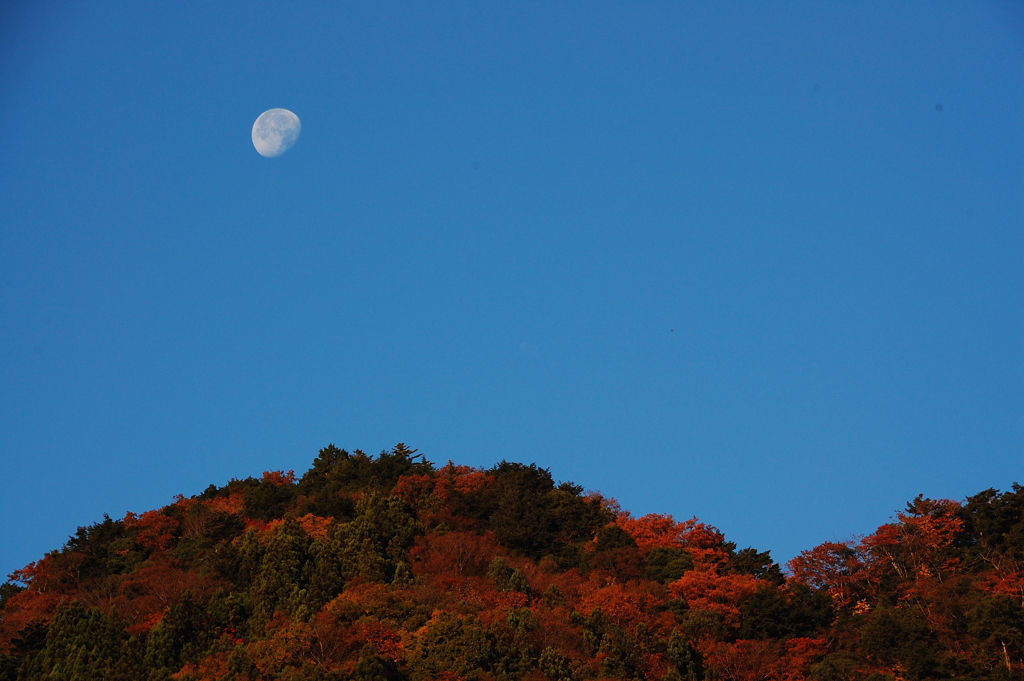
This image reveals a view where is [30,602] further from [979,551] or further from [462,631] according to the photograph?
[979,551]

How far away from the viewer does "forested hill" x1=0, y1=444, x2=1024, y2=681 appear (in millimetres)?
42750

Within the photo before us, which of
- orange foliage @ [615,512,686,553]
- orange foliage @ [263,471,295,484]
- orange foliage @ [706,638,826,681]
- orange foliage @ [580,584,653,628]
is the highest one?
orange foliage @ [263,471,295,484]

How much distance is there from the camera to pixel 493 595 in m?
48.4

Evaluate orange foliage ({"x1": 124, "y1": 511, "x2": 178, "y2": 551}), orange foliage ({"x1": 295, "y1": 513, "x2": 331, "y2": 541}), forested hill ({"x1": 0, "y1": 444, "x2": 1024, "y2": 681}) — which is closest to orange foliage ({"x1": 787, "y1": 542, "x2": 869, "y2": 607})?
forested hill ({"x1": 0, "y1": 444, "x2": 1024, "y2": 681})

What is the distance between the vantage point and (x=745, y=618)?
163 feet

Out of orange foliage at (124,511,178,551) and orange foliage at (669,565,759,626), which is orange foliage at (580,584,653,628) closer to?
orange foliage at (669,565,759,626)

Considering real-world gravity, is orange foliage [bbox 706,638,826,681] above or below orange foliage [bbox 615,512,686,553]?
below

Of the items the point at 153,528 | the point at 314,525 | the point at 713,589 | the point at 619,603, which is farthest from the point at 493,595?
the point at 153,528

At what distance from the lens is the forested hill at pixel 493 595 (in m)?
42.8

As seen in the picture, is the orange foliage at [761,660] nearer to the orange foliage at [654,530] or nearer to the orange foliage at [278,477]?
the orange foliage at [654,530]

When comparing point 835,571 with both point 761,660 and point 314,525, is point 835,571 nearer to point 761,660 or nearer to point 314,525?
point 761,660

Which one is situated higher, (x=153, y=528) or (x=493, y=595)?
(x=153, y=528)

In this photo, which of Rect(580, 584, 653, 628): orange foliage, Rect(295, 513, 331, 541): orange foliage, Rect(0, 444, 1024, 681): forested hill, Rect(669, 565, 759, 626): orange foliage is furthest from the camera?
Rect(295, 513, 331, 541): orange foliage

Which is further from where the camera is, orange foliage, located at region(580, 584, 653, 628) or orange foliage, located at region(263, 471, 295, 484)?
orange foliage, located at region(263, 471, 295, 484)
